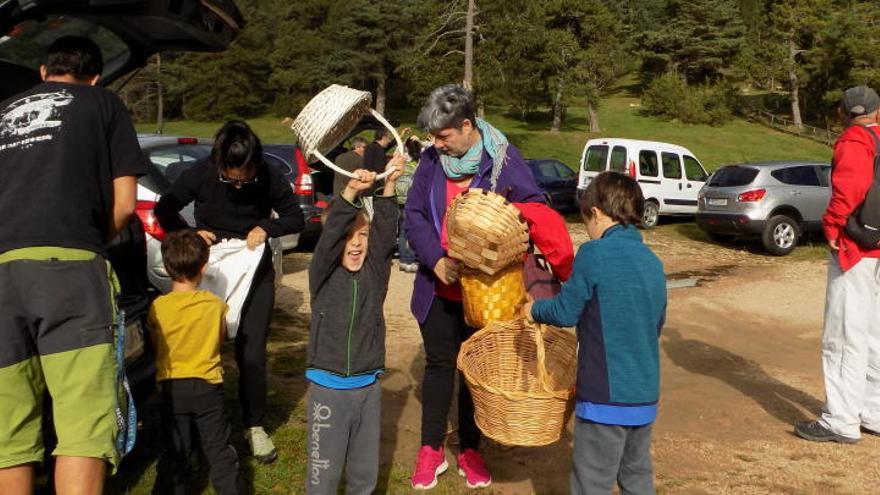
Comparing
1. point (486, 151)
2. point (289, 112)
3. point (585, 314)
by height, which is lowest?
point (289, 112)

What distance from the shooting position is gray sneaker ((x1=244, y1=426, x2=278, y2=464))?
4.29 metres

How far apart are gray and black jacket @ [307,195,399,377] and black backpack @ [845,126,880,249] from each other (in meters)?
3.11

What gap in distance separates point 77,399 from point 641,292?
213 centimetres

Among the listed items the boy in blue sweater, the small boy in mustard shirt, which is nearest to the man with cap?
the boy in blue sweater

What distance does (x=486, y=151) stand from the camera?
3.96m

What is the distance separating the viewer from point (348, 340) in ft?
11.0

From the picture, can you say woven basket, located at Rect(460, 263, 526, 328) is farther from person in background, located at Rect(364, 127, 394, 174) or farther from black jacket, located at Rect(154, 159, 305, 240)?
person in background, located at Rect(364, 127, 394, 174)

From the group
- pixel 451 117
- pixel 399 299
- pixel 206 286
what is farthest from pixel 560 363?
pixel 399 299

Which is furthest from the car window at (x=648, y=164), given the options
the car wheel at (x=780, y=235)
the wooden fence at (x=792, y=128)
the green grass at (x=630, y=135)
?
the wooden fence at (x=792, y=128)

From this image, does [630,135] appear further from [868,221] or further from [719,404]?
[868,221]

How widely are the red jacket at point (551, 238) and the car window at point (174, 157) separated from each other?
17.5 feet

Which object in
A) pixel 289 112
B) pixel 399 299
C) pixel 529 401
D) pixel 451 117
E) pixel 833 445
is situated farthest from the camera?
pixel 289 112

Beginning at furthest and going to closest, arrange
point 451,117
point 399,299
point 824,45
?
point 824,45, point 399,299, point 451,117

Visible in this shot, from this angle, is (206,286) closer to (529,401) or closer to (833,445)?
(529,401)
